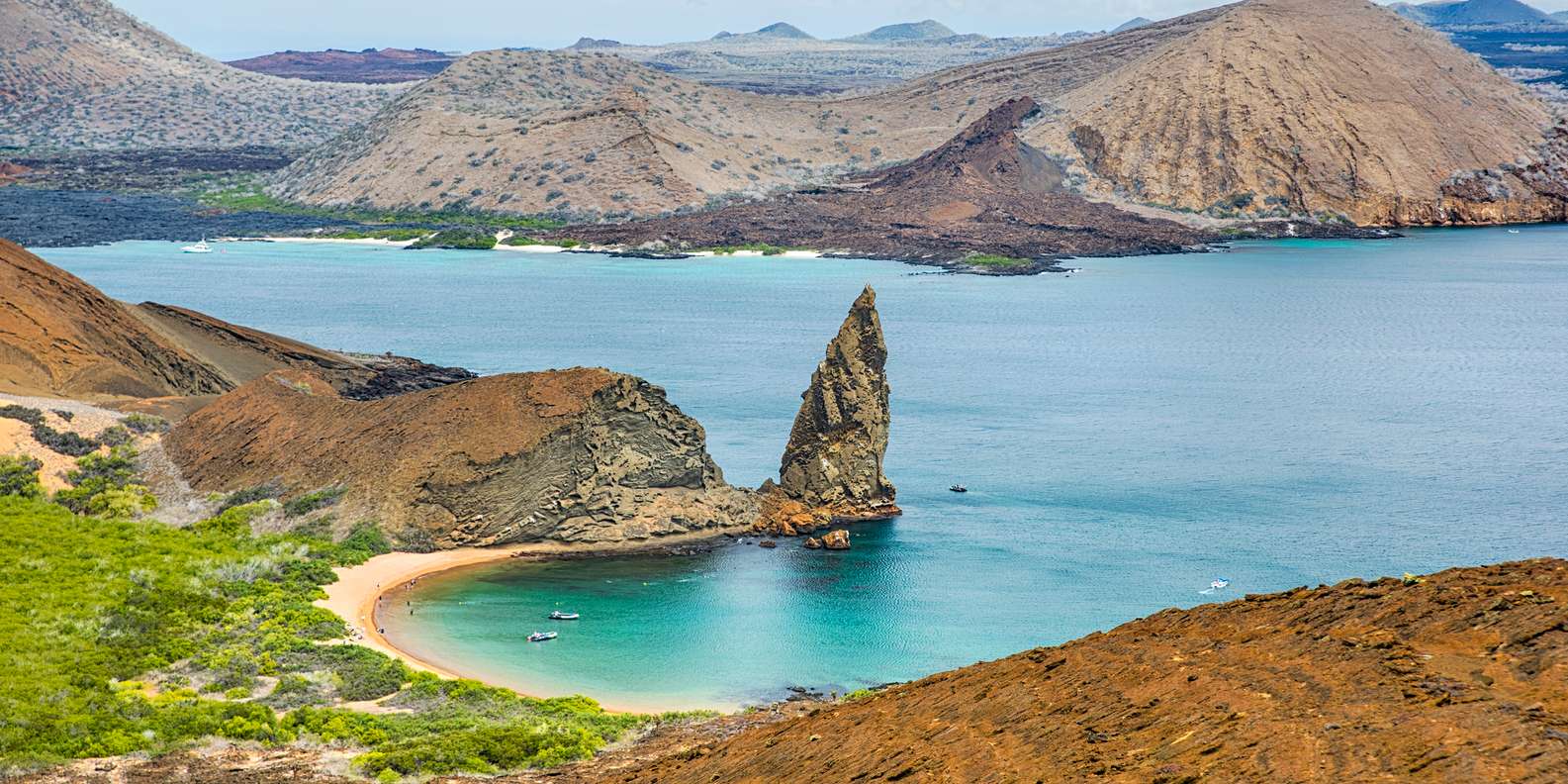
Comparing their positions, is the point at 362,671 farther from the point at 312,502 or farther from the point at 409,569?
the point at 312,502

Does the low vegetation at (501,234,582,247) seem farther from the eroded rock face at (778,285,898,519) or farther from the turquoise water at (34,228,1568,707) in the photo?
the eroded rock face at (778,285,898,519)

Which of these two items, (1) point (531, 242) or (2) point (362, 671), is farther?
(1) point (531, 242)

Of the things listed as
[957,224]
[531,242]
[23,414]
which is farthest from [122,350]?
[957,224]

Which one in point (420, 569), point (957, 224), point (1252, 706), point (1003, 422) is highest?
point (957, 224)

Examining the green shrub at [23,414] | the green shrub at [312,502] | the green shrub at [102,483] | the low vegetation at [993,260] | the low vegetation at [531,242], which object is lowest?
the green shrub at [312,502]

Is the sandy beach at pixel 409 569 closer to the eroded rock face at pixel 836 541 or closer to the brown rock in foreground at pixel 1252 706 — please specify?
the eroded rock face at pixel 836 541

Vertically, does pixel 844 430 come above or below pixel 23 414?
below

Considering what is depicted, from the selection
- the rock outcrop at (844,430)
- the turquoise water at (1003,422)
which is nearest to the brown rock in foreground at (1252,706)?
the turquoise water at (1003,422)
